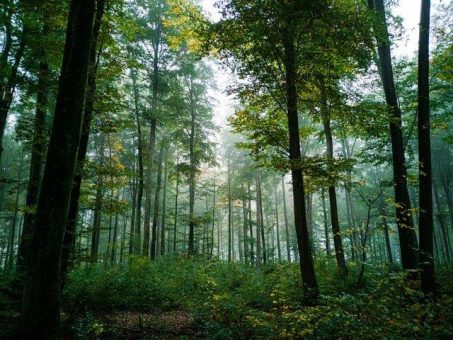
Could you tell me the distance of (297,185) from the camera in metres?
8.25

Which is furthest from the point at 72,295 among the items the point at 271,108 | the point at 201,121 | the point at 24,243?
the point at 201,121

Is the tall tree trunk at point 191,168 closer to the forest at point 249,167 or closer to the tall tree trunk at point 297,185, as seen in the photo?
the forest at point 249,167

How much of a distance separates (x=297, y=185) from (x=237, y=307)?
3.52 metres

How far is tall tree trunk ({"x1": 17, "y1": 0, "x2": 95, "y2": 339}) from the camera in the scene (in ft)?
13.8

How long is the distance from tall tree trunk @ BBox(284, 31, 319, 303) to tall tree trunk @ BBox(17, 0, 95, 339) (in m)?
5.01

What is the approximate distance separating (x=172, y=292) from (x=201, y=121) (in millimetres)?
12818

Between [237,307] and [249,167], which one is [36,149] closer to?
[249,167]

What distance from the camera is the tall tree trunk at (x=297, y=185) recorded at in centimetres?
788

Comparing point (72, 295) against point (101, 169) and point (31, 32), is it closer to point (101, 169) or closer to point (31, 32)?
point (101, 169)

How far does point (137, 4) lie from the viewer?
17.5m

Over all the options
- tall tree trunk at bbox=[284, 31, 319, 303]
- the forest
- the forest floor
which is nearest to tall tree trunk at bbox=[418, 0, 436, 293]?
the forest

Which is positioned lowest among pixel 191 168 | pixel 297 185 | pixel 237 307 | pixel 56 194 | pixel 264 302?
pixel 264 302

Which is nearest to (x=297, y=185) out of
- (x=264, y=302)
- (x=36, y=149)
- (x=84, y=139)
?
(x=264, y=302)

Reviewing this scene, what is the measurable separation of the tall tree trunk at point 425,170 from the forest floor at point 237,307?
67 centimetres
